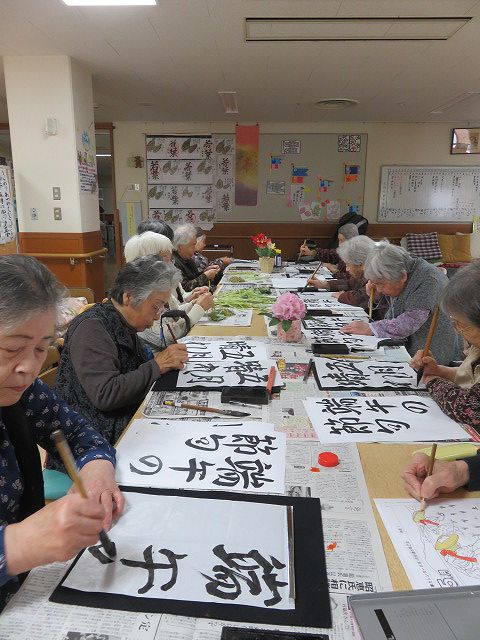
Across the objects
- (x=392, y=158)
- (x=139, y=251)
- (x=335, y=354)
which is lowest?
(x=335, y=354)

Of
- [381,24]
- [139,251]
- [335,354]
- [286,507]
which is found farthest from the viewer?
[381,24]

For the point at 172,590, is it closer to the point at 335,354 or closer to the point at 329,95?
the point at 335,354

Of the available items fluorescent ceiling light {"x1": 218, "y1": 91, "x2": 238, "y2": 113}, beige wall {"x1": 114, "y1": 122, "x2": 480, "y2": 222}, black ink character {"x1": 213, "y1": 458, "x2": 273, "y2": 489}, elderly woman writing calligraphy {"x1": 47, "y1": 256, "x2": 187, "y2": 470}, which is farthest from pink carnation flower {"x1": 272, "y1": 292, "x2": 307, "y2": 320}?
beige wall {"x1": 114, "y1": 122, "x2": 480, "y2": 222}

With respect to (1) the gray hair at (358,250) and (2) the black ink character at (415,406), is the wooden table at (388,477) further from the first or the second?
(1) the gray hair at (358,250)

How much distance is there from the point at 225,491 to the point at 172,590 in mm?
283

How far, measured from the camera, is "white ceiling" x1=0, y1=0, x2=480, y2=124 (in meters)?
3.19

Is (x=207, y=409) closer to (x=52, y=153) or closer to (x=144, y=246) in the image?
(x=144, y=246)

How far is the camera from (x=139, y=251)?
2.84 meters

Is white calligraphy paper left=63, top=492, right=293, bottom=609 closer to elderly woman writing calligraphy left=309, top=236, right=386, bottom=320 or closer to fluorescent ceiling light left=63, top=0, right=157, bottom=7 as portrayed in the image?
elderly woman writing calligraphy left=309, top=236, right=386, bottom=320

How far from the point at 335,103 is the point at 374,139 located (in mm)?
1452

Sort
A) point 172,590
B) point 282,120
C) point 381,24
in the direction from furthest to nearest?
point 282,120, point 381,24, point 172,590

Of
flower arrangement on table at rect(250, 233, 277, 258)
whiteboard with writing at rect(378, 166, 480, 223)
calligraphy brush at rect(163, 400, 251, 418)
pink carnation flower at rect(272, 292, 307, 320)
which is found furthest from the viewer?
whiteboard with writing at rect(378, 166, 480, 223)

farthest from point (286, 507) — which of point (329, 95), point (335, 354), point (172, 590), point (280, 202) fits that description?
point (280, 202)

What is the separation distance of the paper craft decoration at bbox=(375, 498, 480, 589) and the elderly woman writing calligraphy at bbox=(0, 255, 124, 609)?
54 centimetres
